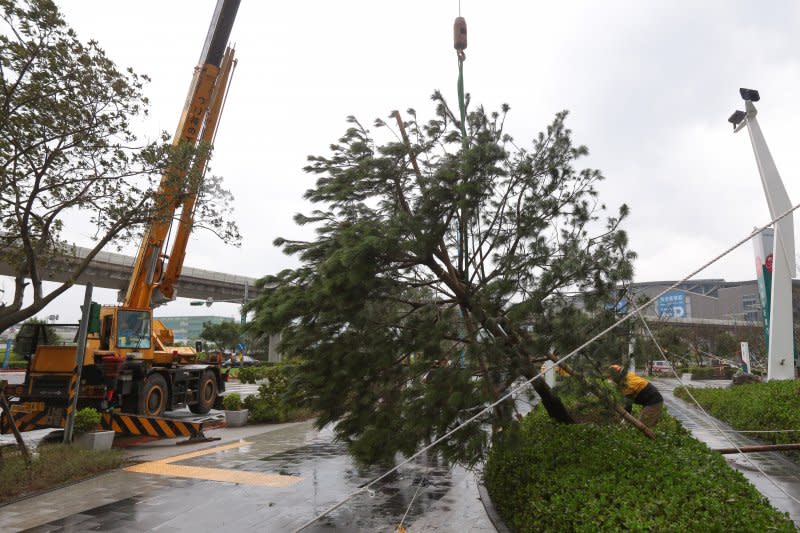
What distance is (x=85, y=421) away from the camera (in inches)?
343

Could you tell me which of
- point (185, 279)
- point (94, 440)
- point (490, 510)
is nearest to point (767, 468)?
point (490, 510)

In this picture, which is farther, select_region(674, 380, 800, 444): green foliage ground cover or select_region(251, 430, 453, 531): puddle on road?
select_region(674, 380, 800, 444): green foliage ground cover

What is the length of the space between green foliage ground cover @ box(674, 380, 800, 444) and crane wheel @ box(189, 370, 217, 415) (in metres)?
11.9

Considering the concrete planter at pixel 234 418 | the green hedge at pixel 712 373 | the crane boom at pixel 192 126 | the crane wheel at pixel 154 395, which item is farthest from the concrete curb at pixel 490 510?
the green hedge at pixel 712 373

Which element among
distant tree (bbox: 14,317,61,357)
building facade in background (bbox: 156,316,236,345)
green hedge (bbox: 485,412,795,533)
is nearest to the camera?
green hedge (bbox: 485,412,795,533)

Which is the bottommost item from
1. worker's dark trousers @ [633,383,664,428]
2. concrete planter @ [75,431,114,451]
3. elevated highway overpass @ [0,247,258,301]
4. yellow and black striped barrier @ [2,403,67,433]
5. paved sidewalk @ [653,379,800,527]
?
paved sidewalk @ [653,379,800,527]

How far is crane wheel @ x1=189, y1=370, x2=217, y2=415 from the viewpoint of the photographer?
47.3ft

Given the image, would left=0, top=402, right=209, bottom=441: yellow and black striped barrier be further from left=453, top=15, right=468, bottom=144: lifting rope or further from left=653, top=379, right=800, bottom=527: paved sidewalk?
left=653, top=379, right=800, bottom=527: paved sidewalk

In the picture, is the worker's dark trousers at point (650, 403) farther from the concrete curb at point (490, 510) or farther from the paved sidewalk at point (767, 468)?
the concrete curb at point (490, 510)

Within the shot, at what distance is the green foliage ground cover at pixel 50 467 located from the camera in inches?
255

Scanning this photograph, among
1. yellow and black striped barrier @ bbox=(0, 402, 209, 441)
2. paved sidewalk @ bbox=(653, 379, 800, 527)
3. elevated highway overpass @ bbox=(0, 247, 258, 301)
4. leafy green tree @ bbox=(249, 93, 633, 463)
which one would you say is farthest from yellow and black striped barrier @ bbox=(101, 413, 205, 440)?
elevated highway overpass @ bbox=(0, 247, 258, 301)

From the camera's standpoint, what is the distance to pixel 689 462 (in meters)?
4.60

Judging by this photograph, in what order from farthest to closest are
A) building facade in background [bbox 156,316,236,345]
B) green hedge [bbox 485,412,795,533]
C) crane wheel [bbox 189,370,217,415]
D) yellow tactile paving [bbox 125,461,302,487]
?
building facade in background [bbox 156,316,236,345] < crane wheel [bbox 189,370,217,415] < yellow tactile paving [bbox 125,461,302,487] < green hedge [bbox 485,412,795,533]

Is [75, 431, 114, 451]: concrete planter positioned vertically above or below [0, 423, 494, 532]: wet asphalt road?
above
